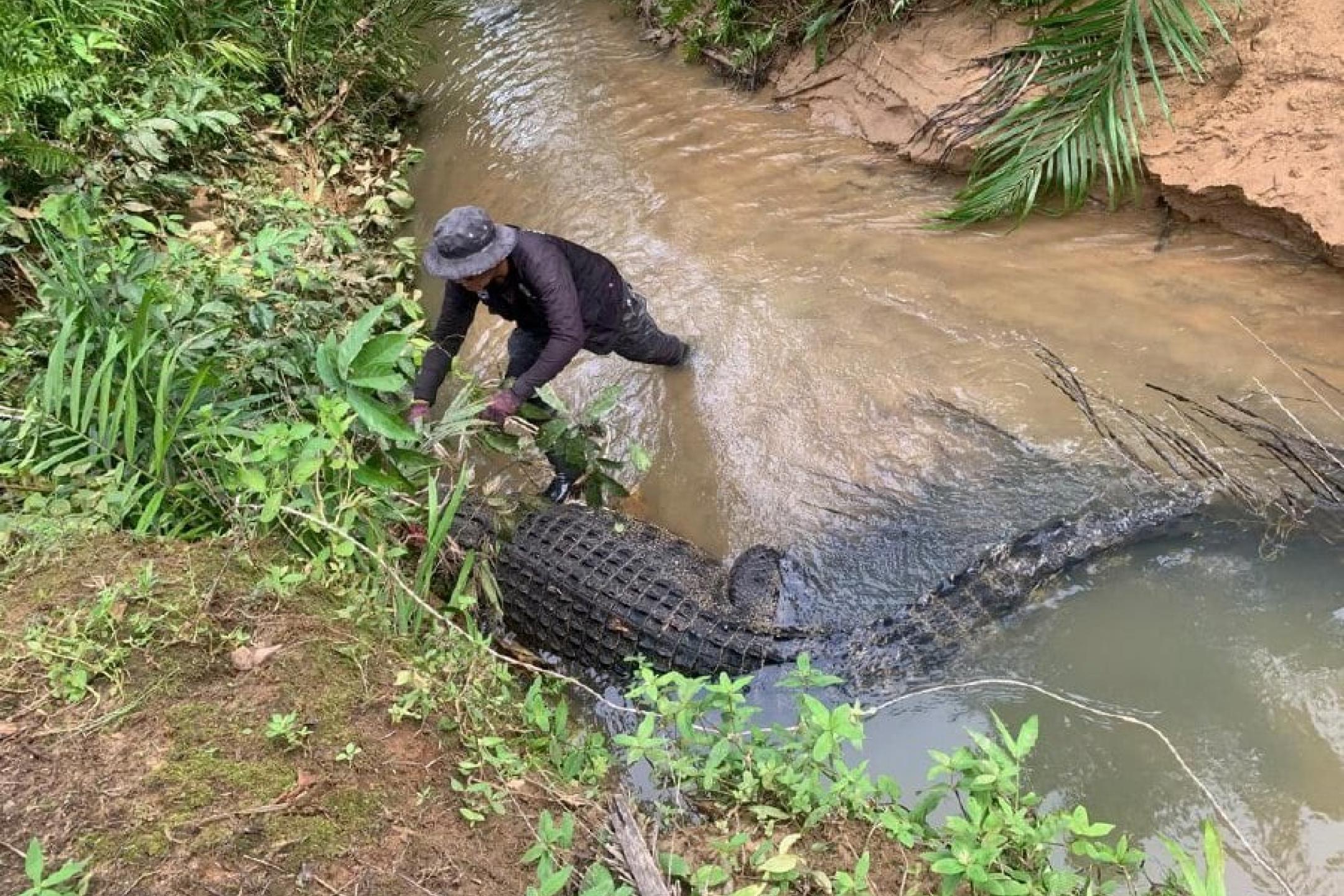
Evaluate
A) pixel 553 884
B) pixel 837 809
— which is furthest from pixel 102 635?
pixel 837 809

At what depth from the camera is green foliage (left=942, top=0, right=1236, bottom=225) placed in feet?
13.7

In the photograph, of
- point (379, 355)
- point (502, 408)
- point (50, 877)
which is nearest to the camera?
point (50, 877)

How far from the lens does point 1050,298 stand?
4.34 m

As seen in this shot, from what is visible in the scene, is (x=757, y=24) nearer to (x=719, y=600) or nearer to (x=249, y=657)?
(x=719, y=600)

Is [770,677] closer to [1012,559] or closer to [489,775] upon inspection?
[1012,559]

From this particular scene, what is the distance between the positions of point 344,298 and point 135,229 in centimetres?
112

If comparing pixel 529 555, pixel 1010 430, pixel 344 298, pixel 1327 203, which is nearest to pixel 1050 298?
pixel 1010 430

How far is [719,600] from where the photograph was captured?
3.34m

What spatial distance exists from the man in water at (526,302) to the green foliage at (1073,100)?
2.18 metres

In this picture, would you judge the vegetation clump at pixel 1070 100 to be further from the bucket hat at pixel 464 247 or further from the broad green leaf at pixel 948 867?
the broad green leaf at pixel 948 867

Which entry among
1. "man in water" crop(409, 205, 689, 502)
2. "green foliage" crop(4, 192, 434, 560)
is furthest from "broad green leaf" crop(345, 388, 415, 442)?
"man in water" crop(409, 205, 689, 502)

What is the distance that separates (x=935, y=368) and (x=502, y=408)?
2238mm

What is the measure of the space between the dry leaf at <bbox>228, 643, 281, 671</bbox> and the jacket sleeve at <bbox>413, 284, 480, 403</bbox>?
1365mm

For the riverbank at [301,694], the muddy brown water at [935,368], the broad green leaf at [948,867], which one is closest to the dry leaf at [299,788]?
the riverbank at [301,694]
